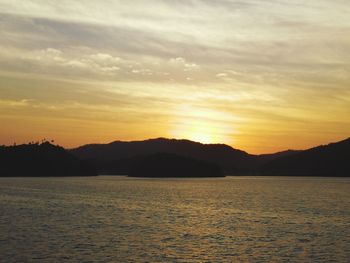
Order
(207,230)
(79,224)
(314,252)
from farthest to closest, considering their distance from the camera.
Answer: (79,224) < (207,230) < (314,252)

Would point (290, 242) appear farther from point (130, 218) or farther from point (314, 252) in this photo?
point (130, 218)

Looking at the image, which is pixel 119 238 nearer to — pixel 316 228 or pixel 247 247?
pixel 247 247

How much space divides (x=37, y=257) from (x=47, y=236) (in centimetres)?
2049

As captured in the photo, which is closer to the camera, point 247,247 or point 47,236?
point 247,247

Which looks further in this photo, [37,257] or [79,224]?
[79,224]

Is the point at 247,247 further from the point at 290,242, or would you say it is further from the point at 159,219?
the point at 159,219

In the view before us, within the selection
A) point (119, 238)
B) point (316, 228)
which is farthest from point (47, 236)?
point (316, 228)

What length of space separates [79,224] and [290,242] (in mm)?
44623

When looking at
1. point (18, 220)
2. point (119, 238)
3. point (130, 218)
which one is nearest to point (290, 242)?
point (119, 238)

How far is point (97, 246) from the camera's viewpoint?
7362cm

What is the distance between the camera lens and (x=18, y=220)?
10850 centimetres

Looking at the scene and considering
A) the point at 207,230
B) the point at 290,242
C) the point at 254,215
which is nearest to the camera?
the point at 290,242

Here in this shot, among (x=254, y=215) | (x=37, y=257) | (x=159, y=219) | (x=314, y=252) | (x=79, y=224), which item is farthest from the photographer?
(x=254, y=215)

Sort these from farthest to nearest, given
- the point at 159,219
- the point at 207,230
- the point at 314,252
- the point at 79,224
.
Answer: the point at 159,219 → the point at 79,224 → the point at 207,230 → the point at 314,252
